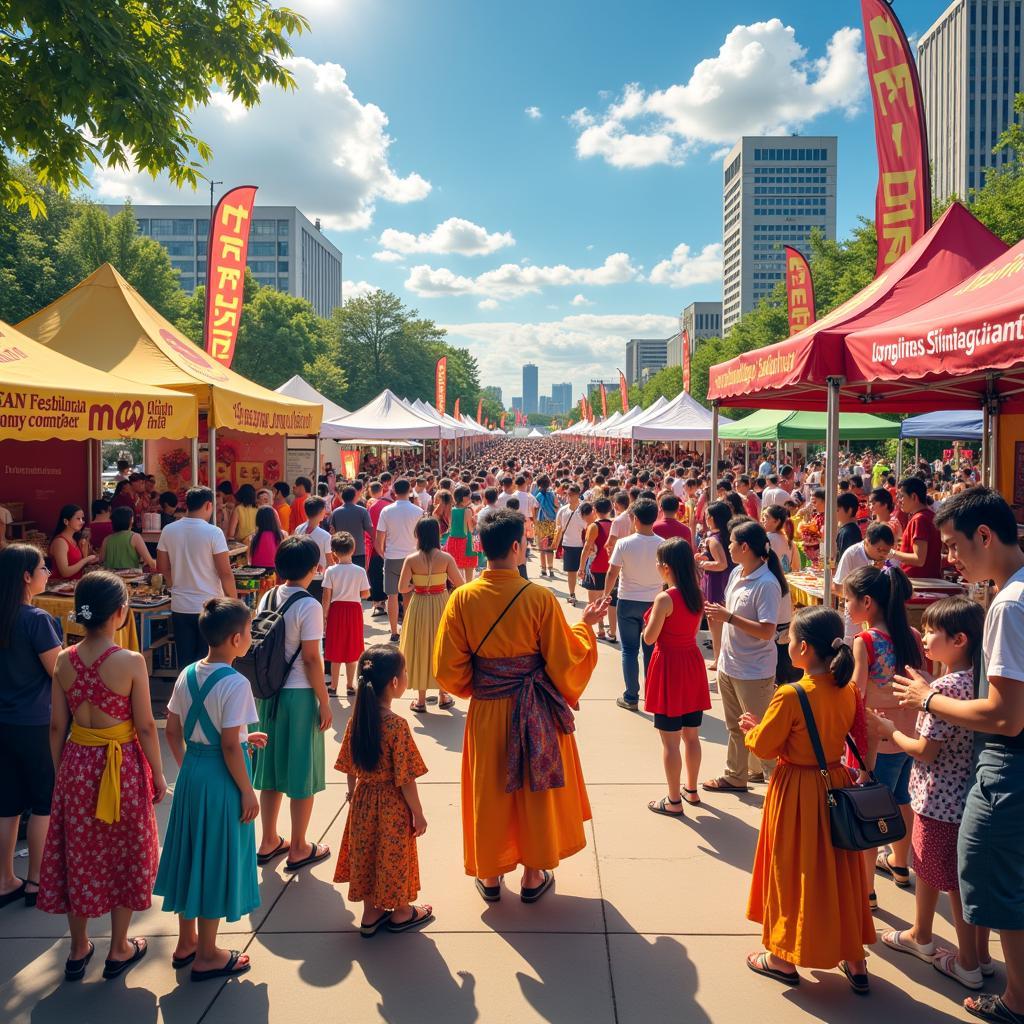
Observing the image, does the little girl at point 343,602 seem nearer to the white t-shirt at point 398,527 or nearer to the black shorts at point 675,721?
the white t-shirt at point 398,527

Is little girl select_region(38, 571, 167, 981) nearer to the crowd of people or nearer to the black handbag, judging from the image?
the crowd of people

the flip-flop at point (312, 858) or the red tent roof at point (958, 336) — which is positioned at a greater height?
the red tent roof at point (958, 336)

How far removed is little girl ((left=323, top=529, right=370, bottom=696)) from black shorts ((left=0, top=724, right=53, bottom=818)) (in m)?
2.63

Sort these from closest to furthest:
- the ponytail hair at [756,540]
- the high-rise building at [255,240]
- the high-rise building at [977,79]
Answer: the ponytail hair at [756,540] < the high-rise building at [977,79] < the high-rise building at [255,240]

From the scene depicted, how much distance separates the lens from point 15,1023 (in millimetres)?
2984

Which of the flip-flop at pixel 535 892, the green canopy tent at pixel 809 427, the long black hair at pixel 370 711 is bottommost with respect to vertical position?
the flip-flop at pixel 535 892

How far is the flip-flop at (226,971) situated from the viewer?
325cm

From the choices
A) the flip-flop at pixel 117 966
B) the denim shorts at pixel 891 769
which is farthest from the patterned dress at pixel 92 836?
the denim shorts at pixel 891 769

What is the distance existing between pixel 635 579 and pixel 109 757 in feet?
15.0

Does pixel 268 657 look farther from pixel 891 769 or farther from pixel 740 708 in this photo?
pixel 891 769

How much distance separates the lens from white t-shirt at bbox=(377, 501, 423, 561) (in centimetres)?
880

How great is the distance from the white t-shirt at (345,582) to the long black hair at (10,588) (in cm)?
277

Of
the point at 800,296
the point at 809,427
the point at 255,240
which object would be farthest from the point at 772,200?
the point at 800,296

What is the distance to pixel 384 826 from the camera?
3.43 m
